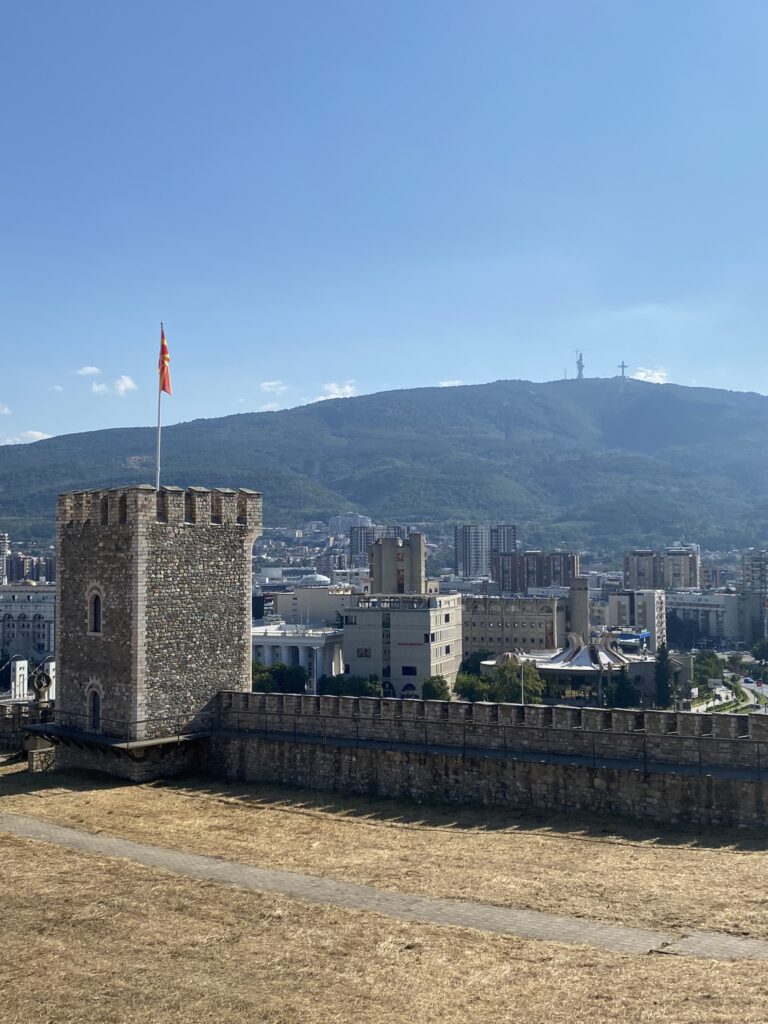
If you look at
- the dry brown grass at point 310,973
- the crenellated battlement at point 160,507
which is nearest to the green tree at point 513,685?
the crenellated battlement at point 160,507

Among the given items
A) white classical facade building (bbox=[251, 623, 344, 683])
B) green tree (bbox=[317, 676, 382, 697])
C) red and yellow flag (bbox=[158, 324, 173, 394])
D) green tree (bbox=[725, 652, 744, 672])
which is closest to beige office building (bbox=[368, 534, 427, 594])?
white classical facade building (bbox=[251, 623, 344, 683])

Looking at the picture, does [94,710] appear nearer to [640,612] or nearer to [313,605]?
[313,605]

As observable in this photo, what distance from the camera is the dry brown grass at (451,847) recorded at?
1299 cm

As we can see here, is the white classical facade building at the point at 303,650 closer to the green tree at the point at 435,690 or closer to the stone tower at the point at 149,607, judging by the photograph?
the green tree at the point at 435,690

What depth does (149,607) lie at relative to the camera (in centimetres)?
2192


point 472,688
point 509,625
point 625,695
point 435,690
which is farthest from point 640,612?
point 435,690

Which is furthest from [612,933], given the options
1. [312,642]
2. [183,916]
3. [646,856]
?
[312,642]

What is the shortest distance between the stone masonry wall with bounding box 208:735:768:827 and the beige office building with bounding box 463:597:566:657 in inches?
3340

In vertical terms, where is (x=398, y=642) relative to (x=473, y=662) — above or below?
above

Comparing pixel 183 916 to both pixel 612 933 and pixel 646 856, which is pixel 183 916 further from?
pixel 646 856

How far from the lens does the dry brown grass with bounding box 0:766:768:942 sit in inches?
512

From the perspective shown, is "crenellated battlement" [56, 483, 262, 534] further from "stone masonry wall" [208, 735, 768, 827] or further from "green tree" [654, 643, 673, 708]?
"green tree" [654, 643, 673, 708]

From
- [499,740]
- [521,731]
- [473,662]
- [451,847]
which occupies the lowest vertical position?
[473,662]

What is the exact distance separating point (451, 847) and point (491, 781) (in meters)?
3.13
